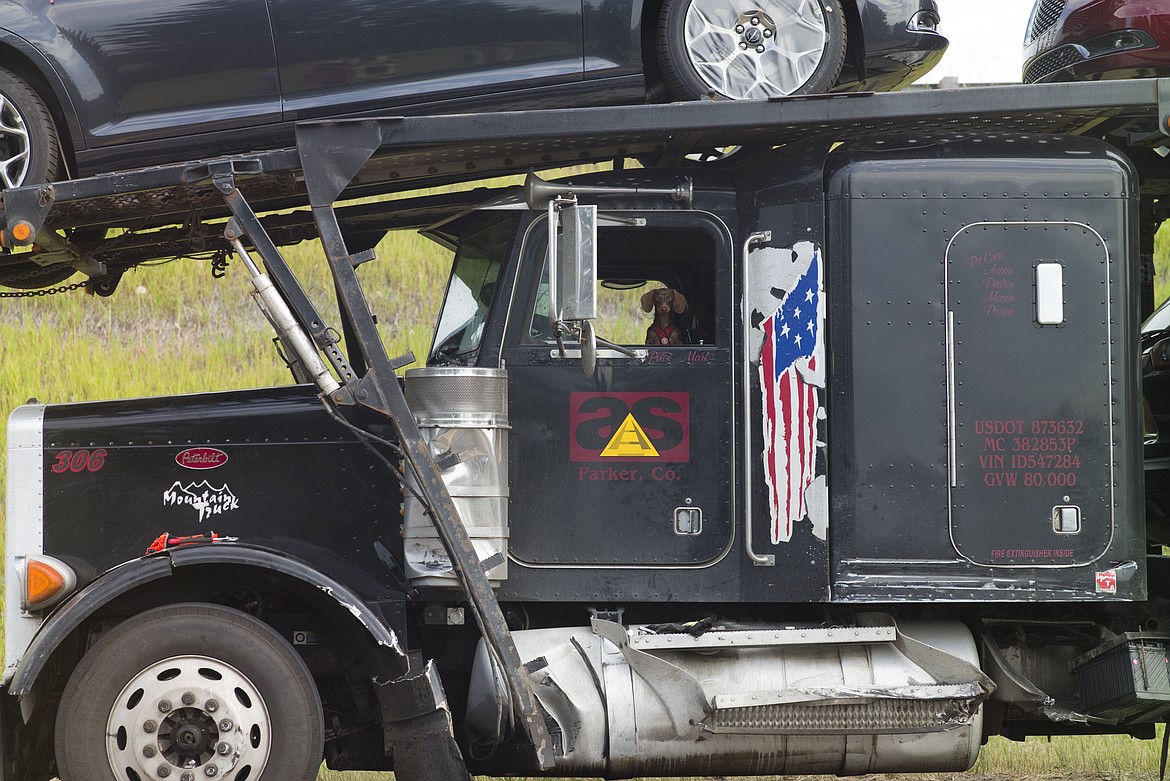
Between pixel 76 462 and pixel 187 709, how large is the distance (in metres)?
1.14

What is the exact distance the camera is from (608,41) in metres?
4.94

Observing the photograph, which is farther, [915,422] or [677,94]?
[677,94]

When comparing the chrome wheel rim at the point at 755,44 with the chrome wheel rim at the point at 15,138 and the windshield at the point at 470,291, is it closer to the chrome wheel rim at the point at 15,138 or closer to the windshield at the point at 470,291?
the windshield at the point at 470,291

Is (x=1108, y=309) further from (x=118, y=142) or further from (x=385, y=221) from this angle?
(x=118, y=142)

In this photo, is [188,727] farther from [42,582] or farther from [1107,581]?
[1107,581]

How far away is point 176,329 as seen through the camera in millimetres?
14633

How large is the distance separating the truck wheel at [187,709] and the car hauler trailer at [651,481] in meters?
0.01

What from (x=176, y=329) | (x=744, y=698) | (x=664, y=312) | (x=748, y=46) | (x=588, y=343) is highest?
(x=748, y=46)

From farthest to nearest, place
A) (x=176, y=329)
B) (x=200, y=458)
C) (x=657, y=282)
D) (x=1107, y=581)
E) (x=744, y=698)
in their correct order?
(x=176, y=329) → (x=657, y=282) → (x=200, y=458) → (x=1107, y=581) → (x=744, y=698)

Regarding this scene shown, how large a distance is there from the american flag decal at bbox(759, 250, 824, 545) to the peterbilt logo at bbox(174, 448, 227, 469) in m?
2.21

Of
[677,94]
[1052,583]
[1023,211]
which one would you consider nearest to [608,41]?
[677,94]

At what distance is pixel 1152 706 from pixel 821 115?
2.64m

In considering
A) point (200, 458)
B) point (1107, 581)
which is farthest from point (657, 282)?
point (1107, 581)

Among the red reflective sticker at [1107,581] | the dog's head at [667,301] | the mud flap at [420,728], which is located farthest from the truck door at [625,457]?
the red reflective sticker at [1107,581]
